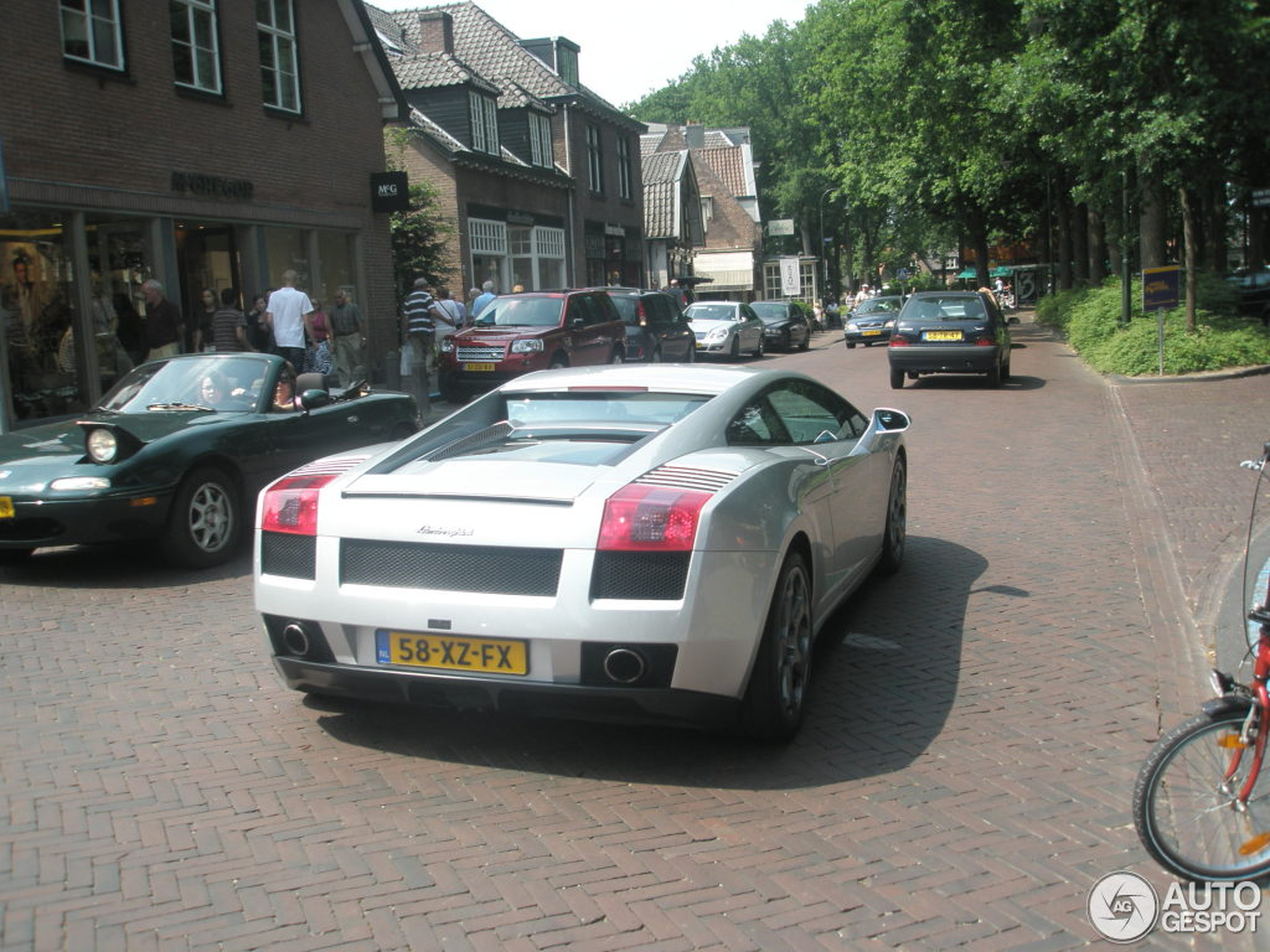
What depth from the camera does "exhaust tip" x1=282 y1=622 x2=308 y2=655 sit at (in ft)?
14.1

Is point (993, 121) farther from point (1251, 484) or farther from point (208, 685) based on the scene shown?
point (208, 685)

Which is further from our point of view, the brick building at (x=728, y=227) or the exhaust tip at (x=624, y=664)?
the brick building at (x=728, y=227)

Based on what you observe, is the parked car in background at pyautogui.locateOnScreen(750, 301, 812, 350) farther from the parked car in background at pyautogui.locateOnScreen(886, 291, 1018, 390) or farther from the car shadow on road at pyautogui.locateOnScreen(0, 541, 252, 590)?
the car shadow on road at pyautogui.locateOnScreen(0, 541, 252, 590)

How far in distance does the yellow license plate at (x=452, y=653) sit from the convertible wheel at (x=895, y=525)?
3.28 meters

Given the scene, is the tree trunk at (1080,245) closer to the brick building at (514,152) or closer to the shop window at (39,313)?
the brick building at (514,152)

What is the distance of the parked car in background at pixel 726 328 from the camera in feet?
102

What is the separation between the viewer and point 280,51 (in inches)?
779

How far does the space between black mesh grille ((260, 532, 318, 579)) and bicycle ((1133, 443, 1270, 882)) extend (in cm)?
279

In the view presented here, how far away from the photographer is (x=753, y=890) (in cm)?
338

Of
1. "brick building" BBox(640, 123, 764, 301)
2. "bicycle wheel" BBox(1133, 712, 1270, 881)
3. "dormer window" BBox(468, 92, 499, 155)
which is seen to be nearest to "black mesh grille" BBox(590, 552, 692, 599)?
"bicycle wheel" BBox(1133, 712, 1270, 881)

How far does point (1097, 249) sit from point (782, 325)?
29.3 feet

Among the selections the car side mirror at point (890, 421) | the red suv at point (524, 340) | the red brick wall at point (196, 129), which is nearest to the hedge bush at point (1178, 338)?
the red suv at point (524, 340)

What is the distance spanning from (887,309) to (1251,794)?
3673cm
